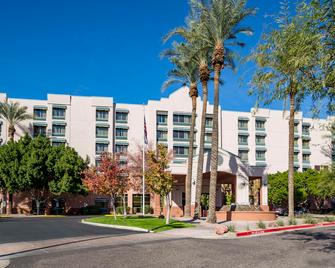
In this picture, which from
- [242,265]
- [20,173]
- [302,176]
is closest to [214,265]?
[242,265]

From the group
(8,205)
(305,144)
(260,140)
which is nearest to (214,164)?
(8,205)

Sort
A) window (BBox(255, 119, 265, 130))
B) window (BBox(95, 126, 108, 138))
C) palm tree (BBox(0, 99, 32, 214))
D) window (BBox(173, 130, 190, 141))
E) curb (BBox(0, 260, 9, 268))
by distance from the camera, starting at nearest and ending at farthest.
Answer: curb (BBox(0, 260, 9, 268)), palm tree (BBox(0, 99, 32, 214)), window (BBox(95, 126, 108, 138)), window (BBox(173, 130, 190, 141)), window (BBox(255, 119, 265, 130))

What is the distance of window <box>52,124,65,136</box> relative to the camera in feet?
227

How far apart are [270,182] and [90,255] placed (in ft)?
187

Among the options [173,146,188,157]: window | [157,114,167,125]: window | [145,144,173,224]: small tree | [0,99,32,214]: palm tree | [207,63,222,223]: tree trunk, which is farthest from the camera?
[173,146,188,157]: window

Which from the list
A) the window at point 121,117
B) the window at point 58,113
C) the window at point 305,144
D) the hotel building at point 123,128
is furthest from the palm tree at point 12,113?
the window at point 305,144

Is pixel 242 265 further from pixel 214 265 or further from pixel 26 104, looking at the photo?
pixel 26 104

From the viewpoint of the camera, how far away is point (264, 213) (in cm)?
3309

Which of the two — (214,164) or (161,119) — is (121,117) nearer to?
(161,119)

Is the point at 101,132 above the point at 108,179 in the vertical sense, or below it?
above

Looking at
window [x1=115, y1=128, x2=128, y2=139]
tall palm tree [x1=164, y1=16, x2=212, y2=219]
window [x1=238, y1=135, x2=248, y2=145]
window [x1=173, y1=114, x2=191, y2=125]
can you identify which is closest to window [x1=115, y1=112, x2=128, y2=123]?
window [x1=115, y1=128, x2=128, y2=139]

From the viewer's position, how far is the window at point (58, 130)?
69062 mm

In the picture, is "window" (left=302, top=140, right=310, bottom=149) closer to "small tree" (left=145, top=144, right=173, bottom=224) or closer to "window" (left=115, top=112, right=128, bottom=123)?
"window" (left=115, top=112, right=128, bottom=123)

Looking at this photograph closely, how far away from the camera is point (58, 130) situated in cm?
6919
